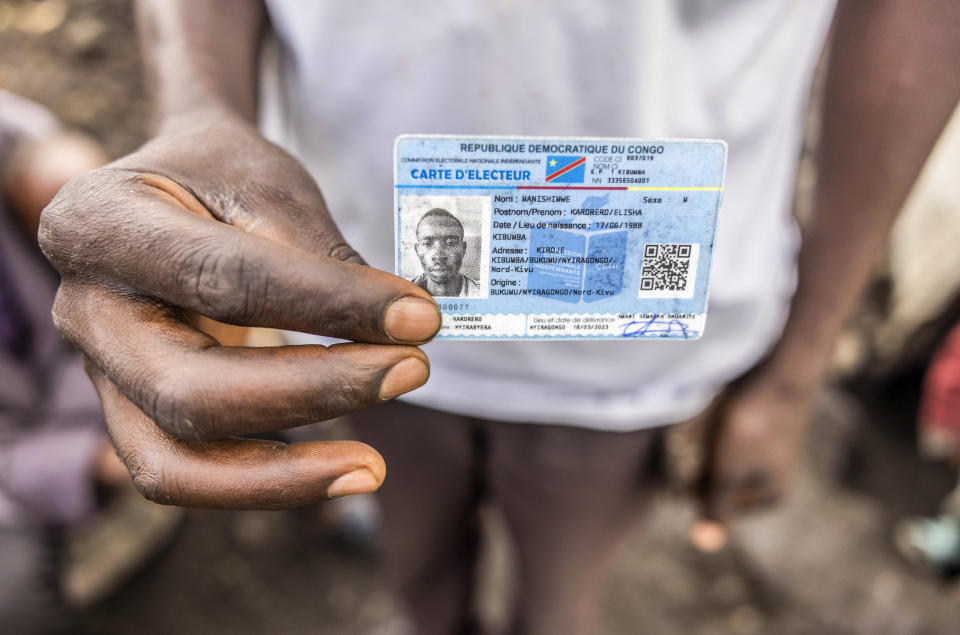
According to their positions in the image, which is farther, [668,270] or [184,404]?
[668,270]

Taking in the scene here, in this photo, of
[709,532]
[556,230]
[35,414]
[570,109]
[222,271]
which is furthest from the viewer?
[35,414]

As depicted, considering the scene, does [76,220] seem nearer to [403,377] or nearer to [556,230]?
[403,377]

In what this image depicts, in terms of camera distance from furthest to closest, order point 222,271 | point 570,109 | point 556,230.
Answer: point 570,109 → point 556,230 → point 222,271

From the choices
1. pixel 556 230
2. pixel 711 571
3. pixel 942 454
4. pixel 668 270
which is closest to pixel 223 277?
pixel 556 230

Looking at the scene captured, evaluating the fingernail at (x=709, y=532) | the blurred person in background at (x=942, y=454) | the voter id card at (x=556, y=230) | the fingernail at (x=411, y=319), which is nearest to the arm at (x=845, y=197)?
the fingernail at (x=709, y=532)

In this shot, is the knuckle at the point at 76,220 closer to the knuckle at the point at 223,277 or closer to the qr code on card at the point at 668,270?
the knuckle at the point at 223,277

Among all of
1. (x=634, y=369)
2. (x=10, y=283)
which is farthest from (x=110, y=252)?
(x=10, y=283)
